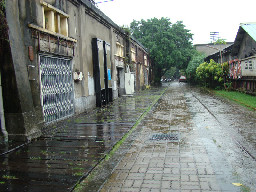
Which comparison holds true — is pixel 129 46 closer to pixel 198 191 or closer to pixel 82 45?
pixel 82 45

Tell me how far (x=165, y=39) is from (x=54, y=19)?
1055 inches

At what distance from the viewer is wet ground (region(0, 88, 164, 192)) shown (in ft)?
13.1

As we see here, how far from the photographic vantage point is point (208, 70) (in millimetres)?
25281

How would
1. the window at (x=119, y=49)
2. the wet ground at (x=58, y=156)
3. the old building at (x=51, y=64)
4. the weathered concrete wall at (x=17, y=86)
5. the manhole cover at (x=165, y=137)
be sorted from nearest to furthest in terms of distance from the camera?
the wet ground at (x=58, y=156) < the weathered concrete wall at (x=17, y=86) < the old building at (x=51, y=64) < the manhole cover at (x=165, y=137) < the window at (x=119, y=49)

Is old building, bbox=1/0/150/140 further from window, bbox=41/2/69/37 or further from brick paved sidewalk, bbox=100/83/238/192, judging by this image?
brick paved sidewalk, bbox=100/83/238/192

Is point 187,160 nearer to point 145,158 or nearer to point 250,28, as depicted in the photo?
point 145,158

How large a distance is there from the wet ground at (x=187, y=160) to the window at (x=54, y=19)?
4.65m

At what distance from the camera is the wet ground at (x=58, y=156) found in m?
3.99

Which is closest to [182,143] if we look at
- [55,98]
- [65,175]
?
[65,175]

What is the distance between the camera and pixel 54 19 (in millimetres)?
9188

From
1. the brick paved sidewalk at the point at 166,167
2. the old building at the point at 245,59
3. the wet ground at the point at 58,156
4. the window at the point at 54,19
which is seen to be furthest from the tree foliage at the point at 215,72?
the brick paved sidewalk at the point at 166,167

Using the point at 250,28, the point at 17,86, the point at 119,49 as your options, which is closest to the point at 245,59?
the point at 250,28

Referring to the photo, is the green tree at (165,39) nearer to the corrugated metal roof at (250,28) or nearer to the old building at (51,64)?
the corrugated metal roof at (250,28)

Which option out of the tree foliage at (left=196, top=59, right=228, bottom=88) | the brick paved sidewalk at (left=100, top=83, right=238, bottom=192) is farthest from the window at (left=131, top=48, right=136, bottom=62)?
the brick paved sidewalk at (left=100, top=83, right=238, bottom=192)
